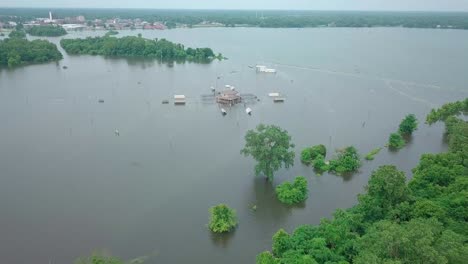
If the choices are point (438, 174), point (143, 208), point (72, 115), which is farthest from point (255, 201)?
point (72, 115)

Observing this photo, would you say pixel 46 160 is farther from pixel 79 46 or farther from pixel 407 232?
pixel 79 46

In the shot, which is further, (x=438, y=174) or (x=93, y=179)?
(x=93, y=179)

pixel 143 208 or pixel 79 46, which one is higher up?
pixel 79 46

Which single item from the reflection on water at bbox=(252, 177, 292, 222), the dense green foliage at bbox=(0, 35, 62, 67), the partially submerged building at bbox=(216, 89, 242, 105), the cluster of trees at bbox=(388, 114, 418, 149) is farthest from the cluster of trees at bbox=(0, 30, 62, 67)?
the cluster of trees at bbox=(388, 114, 418, 149)

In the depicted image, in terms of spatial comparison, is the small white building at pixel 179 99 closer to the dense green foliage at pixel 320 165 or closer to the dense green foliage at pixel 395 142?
the dense green foliage at pixel 320 165

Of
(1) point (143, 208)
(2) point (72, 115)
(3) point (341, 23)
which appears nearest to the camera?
(1) point (143, 208)

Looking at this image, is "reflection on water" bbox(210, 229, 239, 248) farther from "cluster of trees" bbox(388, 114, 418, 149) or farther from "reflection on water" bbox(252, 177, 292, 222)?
"cluster of trees" bbox(388, 114, 418, 149)

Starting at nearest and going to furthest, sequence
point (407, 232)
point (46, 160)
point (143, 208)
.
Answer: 1. point (407, 232)
2. point (143, 208)
3. point (46, 160)

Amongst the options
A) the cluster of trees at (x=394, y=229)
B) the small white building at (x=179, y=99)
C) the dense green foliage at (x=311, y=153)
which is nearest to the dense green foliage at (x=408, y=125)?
the dense green foliage at (x=311, y=153)

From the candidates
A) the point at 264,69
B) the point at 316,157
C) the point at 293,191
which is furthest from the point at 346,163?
the point at 264,69
